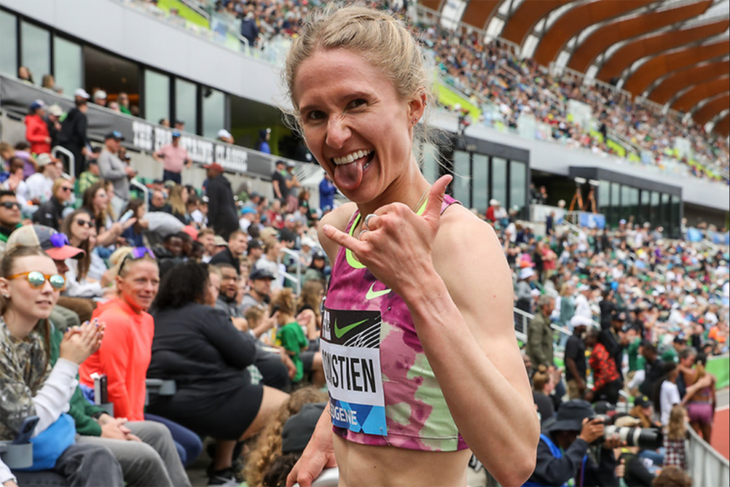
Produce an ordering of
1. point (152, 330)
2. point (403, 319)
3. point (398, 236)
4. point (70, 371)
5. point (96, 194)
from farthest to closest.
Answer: point (96, 194) → point (152, 330) → point (70, 371) → point (403, 319) → point (398, 236)

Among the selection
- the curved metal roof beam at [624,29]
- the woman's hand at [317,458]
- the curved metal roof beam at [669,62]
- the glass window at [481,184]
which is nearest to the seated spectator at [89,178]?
the woman's hand at [317,458]

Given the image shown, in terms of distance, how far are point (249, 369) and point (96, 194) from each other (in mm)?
2971

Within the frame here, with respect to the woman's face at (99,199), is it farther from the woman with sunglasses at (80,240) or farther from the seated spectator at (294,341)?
the seated spectator at (294,341)

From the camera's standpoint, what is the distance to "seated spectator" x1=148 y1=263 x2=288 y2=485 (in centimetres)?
500

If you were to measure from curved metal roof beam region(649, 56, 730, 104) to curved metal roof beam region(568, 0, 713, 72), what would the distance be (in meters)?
7.42

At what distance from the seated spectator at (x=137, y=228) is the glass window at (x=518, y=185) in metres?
24.0

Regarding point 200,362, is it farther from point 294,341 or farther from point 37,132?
point 37,132

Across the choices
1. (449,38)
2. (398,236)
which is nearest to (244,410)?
(398,236)

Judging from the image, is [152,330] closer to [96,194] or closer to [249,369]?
[249,369]

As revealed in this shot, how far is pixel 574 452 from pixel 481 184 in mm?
25193

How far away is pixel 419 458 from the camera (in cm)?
151

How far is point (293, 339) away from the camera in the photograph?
257 inches

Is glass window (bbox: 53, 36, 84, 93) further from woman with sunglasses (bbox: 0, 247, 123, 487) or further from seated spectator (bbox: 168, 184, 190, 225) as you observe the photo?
woman with sunglasses (bbox: 0, 247, 123, 487)

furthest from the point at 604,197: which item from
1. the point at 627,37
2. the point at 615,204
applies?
the point at 627,37
